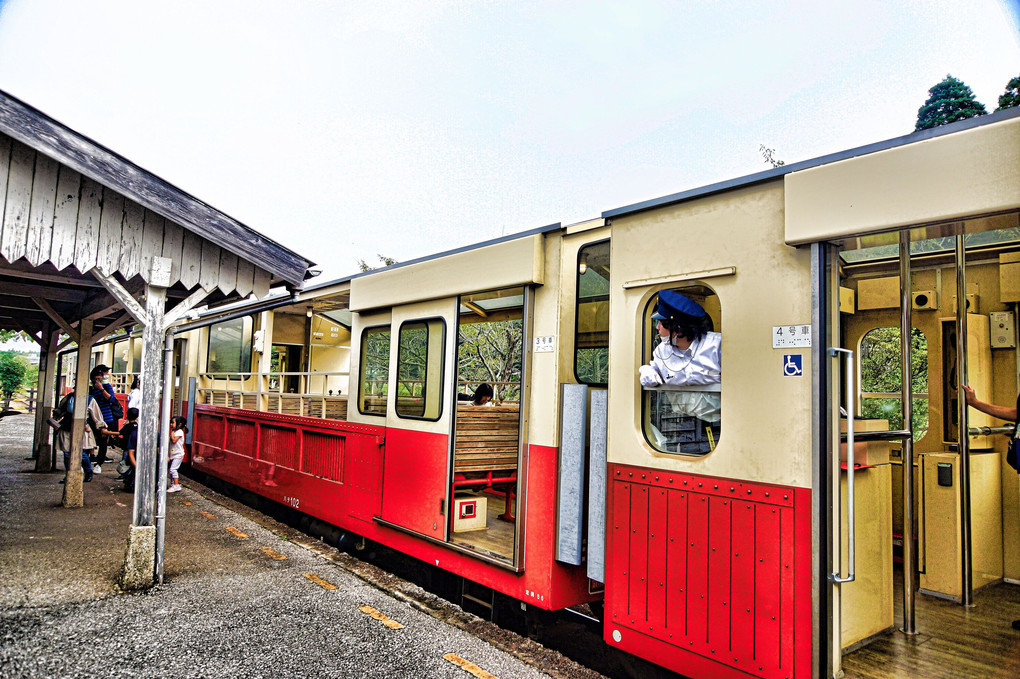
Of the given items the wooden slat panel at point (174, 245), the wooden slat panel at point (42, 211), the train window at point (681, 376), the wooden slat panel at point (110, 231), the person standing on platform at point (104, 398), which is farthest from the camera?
the person standing on platform at point (104, 398)

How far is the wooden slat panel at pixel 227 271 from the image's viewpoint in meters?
5.63

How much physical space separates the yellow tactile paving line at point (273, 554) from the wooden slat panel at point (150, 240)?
2716mm

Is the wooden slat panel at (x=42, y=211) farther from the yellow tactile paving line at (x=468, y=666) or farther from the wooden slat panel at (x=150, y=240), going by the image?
the yellow tactile paving line at (x=468, y=666)

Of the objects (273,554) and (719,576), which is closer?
(719,576)

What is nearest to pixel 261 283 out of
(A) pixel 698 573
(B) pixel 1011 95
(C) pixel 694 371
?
(C) pixel 694 371

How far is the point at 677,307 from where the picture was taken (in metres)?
3.52

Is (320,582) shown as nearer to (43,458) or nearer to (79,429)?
(79,429)

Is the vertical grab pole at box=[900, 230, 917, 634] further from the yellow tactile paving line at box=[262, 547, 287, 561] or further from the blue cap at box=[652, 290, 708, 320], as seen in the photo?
the yellow tactile paving line at box=[262, 547, 287, 561]

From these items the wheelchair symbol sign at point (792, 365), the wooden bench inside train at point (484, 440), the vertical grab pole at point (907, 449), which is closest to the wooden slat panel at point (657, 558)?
the wheelchair symbol sign at point (792, 365)

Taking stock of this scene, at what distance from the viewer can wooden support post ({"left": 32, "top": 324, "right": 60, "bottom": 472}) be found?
1088 cm

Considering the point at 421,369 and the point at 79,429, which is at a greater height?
the point at 421,369

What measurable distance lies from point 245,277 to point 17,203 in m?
1.68

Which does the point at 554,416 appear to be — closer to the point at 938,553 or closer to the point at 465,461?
the point at 465,461

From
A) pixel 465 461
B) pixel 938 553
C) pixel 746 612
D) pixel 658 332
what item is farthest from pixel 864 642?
pixel 465 461
